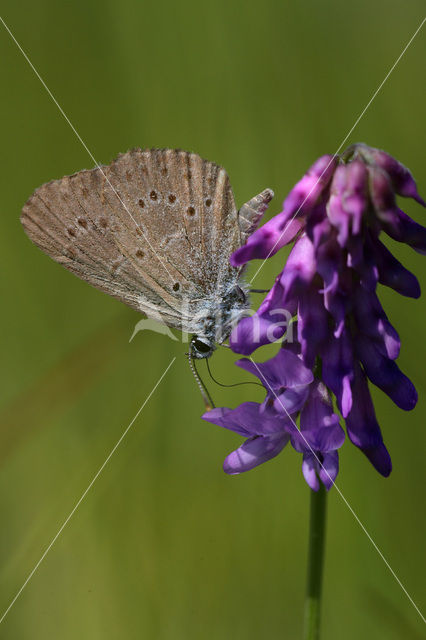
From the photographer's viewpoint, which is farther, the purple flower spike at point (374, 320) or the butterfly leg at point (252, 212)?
the butterfly leg at point (252, 212)

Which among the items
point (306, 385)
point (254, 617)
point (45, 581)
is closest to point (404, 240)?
point (306, 385)

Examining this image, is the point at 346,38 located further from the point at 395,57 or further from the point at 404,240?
the point at 404,240

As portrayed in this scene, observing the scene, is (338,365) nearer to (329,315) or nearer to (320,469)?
(329,315)

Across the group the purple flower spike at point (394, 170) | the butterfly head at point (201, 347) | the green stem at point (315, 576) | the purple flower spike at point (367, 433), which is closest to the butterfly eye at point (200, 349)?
the butterfly head at point (201, 347)

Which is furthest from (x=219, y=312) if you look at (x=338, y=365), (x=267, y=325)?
(x=338, y=365)

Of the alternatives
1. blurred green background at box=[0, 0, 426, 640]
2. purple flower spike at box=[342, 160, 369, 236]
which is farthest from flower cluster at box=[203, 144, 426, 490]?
blurred green background at box=[0, 0, 426, 640]

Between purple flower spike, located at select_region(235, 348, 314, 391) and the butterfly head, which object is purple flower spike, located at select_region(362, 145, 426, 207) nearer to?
purple flower spike, located at select_region(235, 348, 314, 391)

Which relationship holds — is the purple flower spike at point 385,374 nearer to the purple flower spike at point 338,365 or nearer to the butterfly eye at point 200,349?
the purple flower spike at point 338,365
